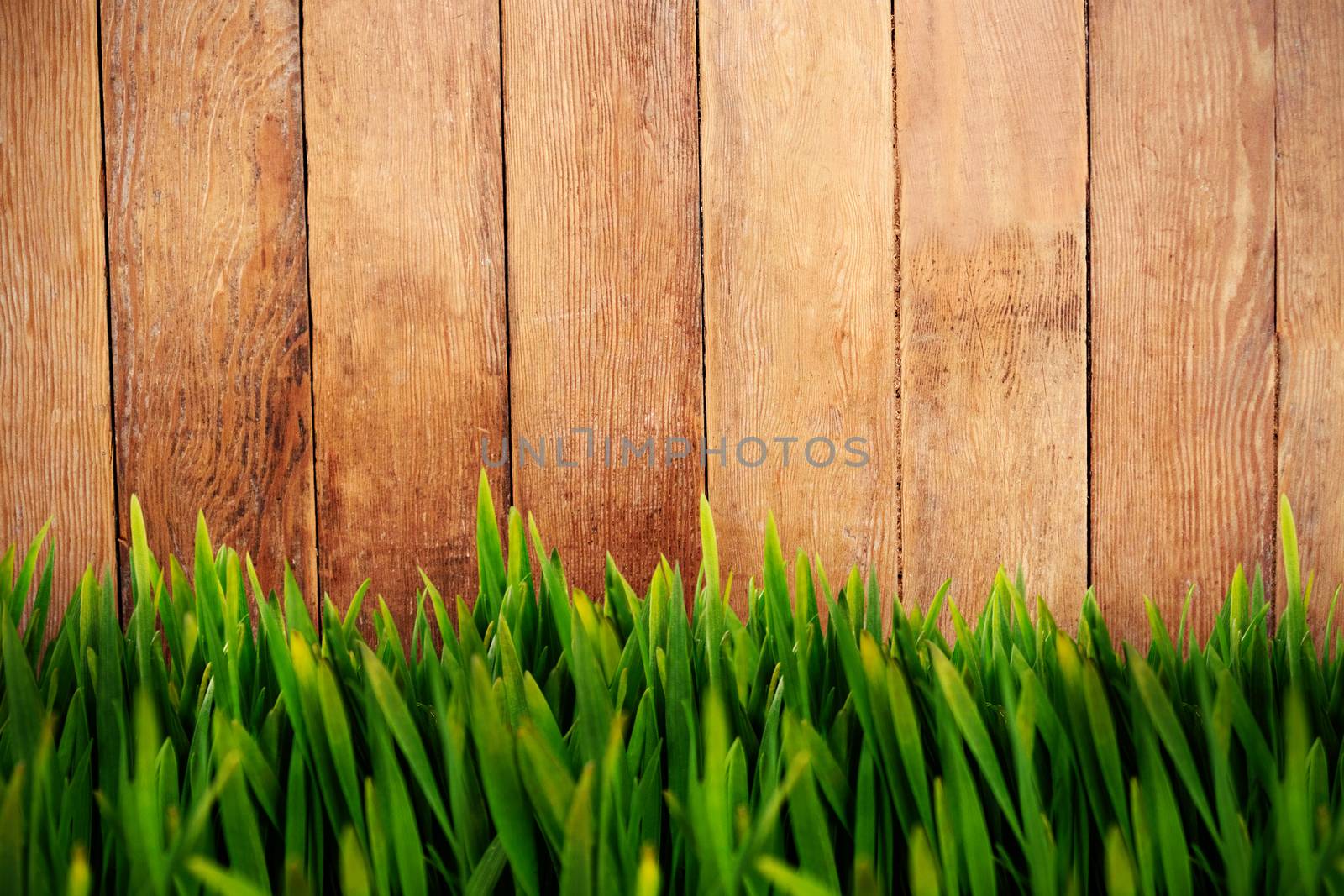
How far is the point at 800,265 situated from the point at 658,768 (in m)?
0.60

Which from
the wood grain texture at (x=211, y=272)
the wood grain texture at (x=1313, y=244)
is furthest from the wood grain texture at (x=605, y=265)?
the wood grain texture at (x=1313, y=244)

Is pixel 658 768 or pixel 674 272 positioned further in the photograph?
pixel 674 272

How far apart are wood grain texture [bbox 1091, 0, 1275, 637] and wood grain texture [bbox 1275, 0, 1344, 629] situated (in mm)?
16

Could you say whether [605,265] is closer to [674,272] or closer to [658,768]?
[674,272]

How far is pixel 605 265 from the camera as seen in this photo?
0.87 metres

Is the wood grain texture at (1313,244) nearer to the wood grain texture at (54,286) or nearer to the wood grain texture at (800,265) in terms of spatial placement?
the wood grain texture at (800,265)

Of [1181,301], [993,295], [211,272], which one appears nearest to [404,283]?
[211,272]

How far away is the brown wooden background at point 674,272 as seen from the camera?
0.84m

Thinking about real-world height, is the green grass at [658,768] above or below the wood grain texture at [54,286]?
below

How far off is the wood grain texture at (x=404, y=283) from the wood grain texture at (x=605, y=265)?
0.03m

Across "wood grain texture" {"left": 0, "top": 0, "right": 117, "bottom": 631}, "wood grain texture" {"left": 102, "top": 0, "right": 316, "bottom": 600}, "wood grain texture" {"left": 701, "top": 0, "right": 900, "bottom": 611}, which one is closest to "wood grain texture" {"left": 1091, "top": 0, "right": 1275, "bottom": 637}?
"wood grain texture" {"left": 701, "top": 0, "right": 900, "bottom": 611}

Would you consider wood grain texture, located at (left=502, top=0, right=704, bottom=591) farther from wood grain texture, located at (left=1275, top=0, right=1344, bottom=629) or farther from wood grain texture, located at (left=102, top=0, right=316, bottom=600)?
wood grain texture, located at (left=1275, top=0, right=1344, bottom=629)

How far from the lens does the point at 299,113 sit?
2.77ft

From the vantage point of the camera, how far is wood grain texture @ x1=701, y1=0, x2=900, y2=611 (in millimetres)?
860
